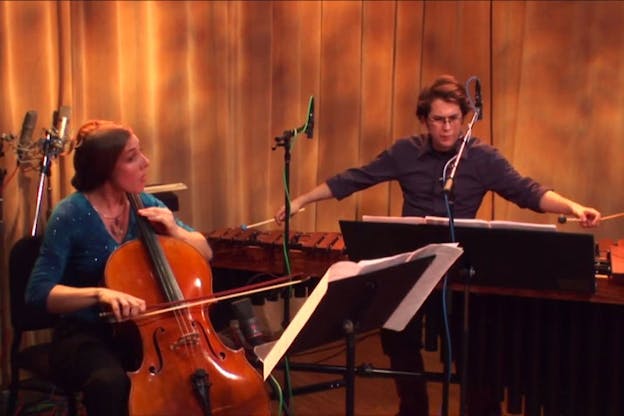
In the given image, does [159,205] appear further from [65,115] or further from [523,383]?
[523,383]

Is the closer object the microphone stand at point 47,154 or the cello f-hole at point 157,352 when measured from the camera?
the cello f-hole at point 157,352

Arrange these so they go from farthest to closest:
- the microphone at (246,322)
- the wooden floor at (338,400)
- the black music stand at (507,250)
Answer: the wooden floor at (338,400)
the microphone at (246,322)
the black music stand at (507,250)

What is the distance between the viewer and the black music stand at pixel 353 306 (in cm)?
179

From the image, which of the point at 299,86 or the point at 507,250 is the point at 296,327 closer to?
the point at 507,250

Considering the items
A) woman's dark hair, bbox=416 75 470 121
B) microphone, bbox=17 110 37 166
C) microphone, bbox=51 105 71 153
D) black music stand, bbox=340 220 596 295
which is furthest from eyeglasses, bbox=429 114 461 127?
microphone, bbox=17 110 37 166

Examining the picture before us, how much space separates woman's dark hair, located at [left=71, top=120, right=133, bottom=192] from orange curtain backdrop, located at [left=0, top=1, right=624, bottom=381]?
93 cm

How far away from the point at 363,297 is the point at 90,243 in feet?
3.16

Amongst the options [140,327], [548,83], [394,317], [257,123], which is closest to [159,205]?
[140,327]

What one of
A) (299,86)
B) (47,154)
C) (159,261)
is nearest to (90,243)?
(159,261)

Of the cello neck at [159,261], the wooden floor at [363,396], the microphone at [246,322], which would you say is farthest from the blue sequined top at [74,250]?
the wooden floor at [363,396]

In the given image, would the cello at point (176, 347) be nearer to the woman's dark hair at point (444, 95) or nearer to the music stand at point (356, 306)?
the music stand at point (356, 306)

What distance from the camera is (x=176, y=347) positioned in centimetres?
212

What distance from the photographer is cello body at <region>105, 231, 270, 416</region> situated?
2.05 metres

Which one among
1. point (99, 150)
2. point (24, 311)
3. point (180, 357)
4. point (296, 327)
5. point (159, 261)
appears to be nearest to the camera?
point (296, 327)
